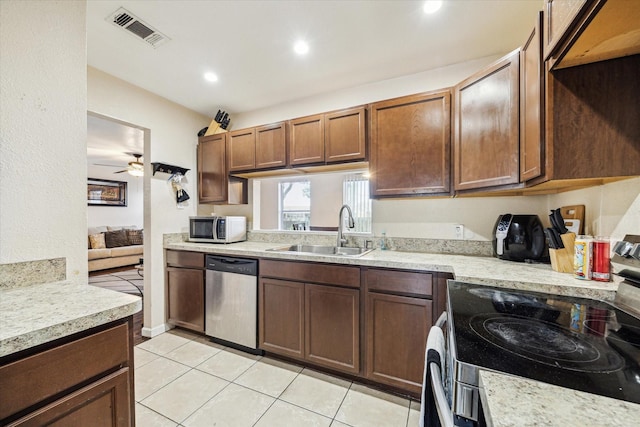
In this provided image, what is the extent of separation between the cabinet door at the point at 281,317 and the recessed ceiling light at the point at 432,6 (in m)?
2.03

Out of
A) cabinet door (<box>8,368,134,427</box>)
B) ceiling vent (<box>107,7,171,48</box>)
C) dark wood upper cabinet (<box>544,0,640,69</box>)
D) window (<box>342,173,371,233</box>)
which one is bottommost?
cabinet door (<box>8,368,134,427</box>)

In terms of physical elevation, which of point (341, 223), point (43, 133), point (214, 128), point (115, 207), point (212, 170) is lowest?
point (341, 223)

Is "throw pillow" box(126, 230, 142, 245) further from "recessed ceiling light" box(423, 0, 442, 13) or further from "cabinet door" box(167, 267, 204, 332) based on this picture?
"recessed ceiling light" box(423, 0, 442, 13)

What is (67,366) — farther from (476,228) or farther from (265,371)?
(476,228)

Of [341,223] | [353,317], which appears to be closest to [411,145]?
[341,223]

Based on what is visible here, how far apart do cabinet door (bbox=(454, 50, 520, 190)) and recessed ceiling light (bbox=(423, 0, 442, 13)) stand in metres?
0.49

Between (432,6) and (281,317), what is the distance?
7.85ft

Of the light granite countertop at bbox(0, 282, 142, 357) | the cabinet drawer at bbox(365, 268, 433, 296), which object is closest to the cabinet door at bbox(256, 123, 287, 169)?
the cabinet drawer at bbox(365, 268, 433, 296)

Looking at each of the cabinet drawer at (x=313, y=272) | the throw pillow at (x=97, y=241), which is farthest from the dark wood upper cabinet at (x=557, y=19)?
the throw pillow at (x=97, y=241)

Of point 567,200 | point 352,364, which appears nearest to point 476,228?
point 567,200

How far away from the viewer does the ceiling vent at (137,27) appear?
1.59 meters

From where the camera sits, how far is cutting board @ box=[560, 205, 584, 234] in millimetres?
1426

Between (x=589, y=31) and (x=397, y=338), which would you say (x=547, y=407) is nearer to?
(x=589, y=31)

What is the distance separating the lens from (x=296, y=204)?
4676 millimetres
